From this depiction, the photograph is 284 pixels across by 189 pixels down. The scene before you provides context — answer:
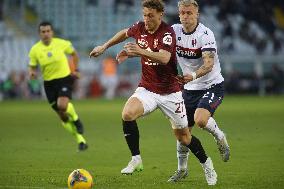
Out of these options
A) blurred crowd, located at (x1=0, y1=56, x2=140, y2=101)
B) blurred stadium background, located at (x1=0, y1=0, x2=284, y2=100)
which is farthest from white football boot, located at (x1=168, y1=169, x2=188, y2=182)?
blurred stadium background, located at (x1=0, y1=0, x2=284, y2=100)

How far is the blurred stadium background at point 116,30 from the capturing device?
1578 inches

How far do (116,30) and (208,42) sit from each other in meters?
31.7

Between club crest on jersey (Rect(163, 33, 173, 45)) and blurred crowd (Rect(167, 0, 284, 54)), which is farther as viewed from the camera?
blurred crowd (Rect(167, 0, 284, 54))

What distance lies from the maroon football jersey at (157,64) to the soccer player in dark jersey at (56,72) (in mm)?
6055

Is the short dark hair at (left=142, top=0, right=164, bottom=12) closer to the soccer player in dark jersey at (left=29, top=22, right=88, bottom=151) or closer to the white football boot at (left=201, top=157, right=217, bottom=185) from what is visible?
the white football boot at (left=201, top=157, right=217, bottom=185)

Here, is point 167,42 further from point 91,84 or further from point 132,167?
point 91,84

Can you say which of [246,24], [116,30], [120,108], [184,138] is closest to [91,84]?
[116,30]

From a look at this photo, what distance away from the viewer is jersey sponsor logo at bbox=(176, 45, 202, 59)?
11320mm

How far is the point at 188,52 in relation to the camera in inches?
448

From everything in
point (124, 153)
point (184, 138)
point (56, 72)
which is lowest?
point (124, 153)

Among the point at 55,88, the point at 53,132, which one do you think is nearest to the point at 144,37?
the point at 55,88

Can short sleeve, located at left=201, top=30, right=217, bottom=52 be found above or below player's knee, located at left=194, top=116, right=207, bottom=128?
above

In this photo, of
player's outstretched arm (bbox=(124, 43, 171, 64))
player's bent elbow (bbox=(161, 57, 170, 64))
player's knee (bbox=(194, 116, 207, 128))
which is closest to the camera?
player's outstretched arm (bbox=(124, 43, 171, 64))

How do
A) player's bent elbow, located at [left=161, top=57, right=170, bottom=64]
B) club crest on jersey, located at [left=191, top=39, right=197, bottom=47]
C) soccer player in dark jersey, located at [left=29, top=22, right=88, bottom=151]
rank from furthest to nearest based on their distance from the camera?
soccer player in dark jersey, located at [left=29, top=22, right=88, bottom=151] < club crest on jersey, located at [left=191, top=39, right=197, bottom=47] < player's bent elbow, located at [left=161, top=57, right=170, bottom=64]
